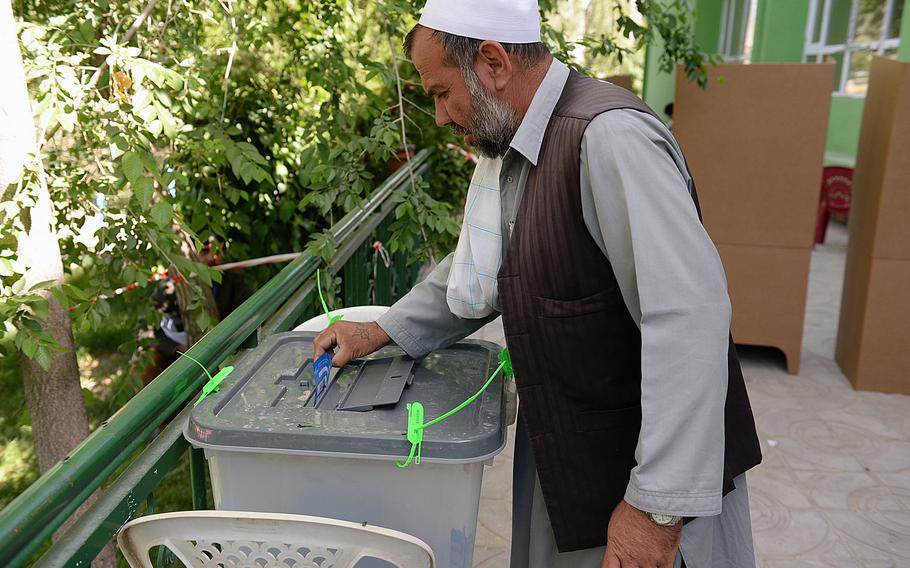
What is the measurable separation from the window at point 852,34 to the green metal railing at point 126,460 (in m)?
7.61

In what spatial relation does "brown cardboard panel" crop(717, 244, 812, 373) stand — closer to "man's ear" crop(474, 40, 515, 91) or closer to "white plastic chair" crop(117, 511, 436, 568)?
"man's ear" crop(474, 40, 515, 91)

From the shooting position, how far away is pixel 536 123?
1.36 meters

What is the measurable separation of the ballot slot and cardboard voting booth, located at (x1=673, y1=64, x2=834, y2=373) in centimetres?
291

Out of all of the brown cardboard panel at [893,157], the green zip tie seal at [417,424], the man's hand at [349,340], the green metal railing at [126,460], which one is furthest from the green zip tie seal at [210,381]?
the brown cardboard panel at [893,157]

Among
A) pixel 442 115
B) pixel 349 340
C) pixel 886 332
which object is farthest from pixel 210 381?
pixel 886 332

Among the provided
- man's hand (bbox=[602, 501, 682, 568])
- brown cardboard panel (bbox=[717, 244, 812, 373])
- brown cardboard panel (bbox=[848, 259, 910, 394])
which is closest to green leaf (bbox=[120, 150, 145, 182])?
man's hand (bbox=[602, 501, 682, 568])

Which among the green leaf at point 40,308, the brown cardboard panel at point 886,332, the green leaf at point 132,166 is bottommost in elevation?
the brown cardboard panel at point 886,332

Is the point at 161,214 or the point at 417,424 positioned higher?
the point at 161,214

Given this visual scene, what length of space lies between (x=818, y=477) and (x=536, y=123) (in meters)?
2.63

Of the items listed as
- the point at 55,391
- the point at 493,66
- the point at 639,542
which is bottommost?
the point at 55,391

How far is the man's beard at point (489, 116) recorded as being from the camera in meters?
1.40

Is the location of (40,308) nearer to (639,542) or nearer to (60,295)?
(60,295)

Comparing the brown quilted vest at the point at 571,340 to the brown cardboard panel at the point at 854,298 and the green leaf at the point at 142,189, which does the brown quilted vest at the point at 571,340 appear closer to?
the green leaf at the point at 142,189

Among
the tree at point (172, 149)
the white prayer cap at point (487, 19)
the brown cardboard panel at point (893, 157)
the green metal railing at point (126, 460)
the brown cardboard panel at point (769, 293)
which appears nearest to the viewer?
the green metal railing at point (126, 460)
